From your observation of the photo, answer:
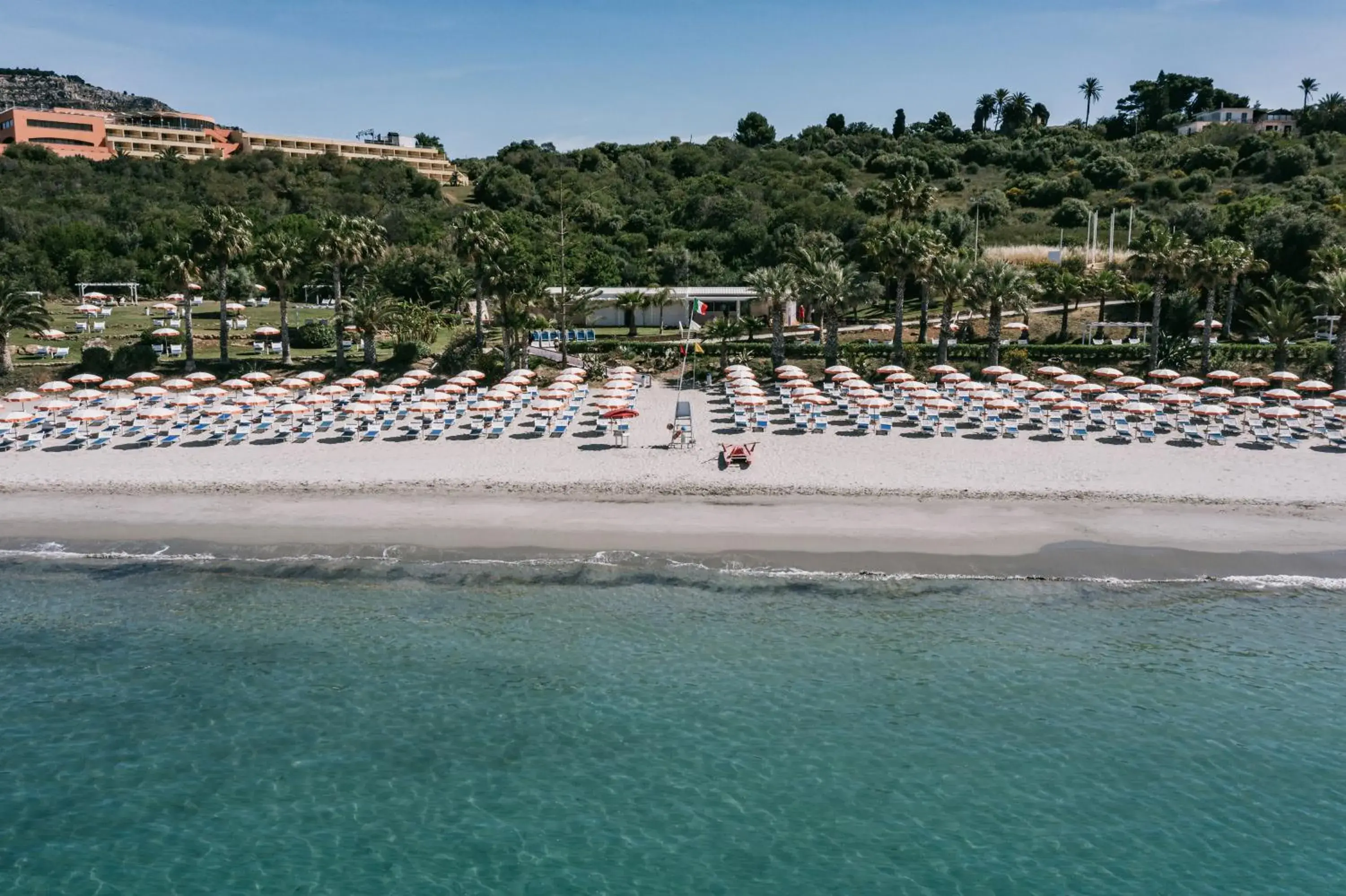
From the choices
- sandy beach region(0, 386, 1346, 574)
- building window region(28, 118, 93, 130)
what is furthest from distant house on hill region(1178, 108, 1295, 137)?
building window region(28, 118, 93, 130)

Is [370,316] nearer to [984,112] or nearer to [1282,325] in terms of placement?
[1282,325]

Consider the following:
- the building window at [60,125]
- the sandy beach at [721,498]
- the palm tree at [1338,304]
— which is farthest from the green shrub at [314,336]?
the building window at [60,125]

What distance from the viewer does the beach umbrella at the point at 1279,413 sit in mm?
37156

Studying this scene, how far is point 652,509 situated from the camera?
30359 millimetres

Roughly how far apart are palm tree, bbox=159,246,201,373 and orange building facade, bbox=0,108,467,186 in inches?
3319

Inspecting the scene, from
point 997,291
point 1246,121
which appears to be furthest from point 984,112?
point 997,291

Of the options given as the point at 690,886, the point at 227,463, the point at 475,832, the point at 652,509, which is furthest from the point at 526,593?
the point at 227,463

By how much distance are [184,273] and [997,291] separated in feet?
128

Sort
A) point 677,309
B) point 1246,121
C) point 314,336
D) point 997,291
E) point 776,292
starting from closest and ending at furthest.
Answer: point 997,291
point 776,292
point 314,336
point 677,309
point 1246,121

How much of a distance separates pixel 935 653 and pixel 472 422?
24330 mm

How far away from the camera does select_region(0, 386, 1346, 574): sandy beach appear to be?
27.7 metres

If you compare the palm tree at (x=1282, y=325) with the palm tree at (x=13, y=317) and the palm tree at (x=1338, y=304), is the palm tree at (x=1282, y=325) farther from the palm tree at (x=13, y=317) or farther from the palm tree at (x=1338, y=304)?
the palm tree at (x=13, y=317)

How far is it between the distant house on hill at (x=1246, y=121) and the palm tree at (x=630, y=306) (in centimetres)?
9245

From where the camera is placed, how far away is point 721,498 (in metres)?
31.2
